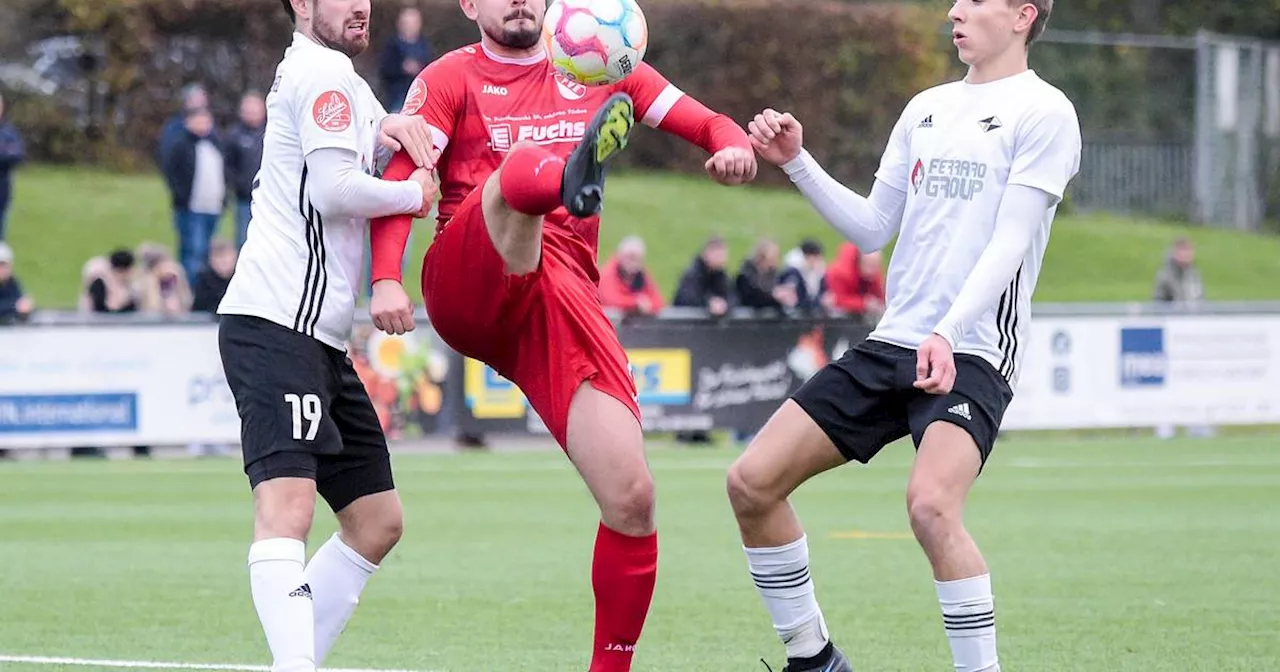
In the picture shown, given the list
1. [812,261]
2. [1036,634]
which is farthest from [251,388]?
[812,261]

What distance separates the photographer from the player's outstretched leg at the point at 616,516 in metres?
5.82

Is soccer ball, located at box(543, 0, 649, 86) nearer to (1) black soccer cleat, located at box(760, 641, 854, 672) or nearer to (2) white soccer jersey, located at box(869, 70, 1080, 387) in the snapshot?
(2) white soccer jersey, located at box(869, 70, 1080, 387)

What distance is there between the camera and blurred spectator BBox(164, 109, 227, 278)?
18312 mm

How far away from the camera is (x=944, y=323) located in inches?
222

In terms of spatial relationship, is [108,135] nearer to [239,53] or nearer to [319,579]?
[239,53]

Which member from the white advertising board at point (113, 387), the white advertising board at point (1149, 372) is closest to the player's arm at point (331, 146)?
the white advertising board at point (113, 387)

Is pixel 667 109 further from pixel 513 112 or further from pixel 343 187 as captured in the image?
pixel 343 187

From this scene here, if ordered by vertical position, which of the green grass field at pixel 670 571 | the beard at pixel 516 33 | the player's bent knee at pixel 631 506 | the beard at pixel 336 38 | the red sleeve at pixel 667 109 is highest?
the beard at pixel 516 33

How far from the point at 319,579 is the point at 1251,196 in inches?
1095

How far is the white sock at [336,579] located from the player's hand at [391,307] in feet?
2.51

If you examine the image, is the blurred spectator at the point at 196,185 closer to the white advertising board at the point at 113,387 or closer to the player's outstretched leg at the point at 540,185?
the white advertising board at the point at 113,387

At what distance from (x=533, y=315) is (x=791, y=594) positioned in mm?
1281

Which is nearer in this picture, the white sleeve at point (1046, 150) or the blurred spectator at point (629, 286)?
the white sleeve at point (1046, 150)

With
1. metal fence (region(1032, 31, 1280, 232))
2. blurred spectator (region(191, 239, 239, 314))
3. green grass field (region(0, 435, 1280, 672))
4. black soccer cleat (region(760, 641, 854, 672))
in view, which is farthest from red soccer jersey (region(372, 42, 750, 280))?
metal fence (region(1032, 31, 1280, 232))
